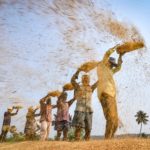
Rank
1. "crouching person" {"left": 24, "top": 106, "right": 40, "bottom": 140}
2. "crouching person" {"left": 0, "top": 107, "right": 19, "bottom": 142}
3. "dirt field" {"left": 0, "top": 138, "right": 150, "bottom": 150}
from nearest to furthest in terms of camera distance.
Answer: "dirt field" {"left": 0, "top": 138, "right": 150, "bottom": 150}
"crouching person" {"left": 24, "top": 106, "right": 40, "bottom": 140}
"crouching person" {"left": 0, "top": 107, "right": 19, "bottom": 142}

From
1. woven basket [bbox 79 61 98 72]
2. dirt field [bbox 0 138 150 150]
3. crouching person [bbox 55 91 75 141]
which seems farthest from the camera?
crouching person [bbox 55 91 75 141]

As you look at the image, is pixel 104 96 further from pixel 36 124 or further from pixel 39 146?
pixel 36 124

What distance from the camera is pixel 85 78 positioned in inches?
436

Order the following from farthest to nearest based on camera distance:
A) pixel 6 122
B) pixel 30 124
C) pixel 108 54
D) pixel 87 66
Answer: pixel 6 122, pixel 30 124, pixel 87 66, pixel 108 54

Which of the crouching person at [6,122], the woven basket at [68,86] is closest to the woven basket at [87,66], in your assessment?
the woven basket at [68,86]

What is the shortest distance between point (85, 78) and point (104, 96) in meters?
1.10

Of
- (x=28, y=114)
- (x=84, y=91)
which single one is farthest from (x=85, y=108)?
(x=28, y=114)

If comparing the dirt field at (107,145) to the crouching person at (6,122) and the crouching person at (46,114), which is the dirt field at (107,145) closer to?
the crouching person at (46,114)

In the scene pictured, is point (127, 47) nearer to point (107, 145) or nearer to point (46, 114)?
point (107, 145)

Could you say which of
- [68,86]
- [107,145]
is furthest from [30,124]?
[107,145]

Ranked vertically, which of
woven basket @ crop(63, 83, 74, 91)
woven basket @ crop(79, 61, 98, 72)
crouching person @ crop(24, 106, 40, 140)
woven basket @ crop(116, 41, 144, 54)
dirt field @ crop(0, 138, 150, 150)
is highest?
woven basket @ crop(116, 41, 144, 54)

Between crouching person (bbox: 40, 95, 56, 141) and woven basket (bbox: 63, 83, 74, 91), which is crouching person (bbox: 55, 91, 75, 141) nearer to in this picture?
woven basket (bbox: 63, 83, 74, 91)

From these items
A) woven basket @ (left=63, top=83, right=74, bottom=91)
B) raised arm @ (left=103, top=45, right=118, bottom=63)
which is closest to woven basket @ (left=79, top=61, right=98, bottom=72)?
raised arm @ (left=103, top=45, right=118, bottom=63)

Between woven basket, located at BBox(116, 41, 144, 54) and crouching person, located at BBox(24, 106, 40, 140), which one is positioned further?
crouching person, located at BBox(24, 106, 40, 140)
